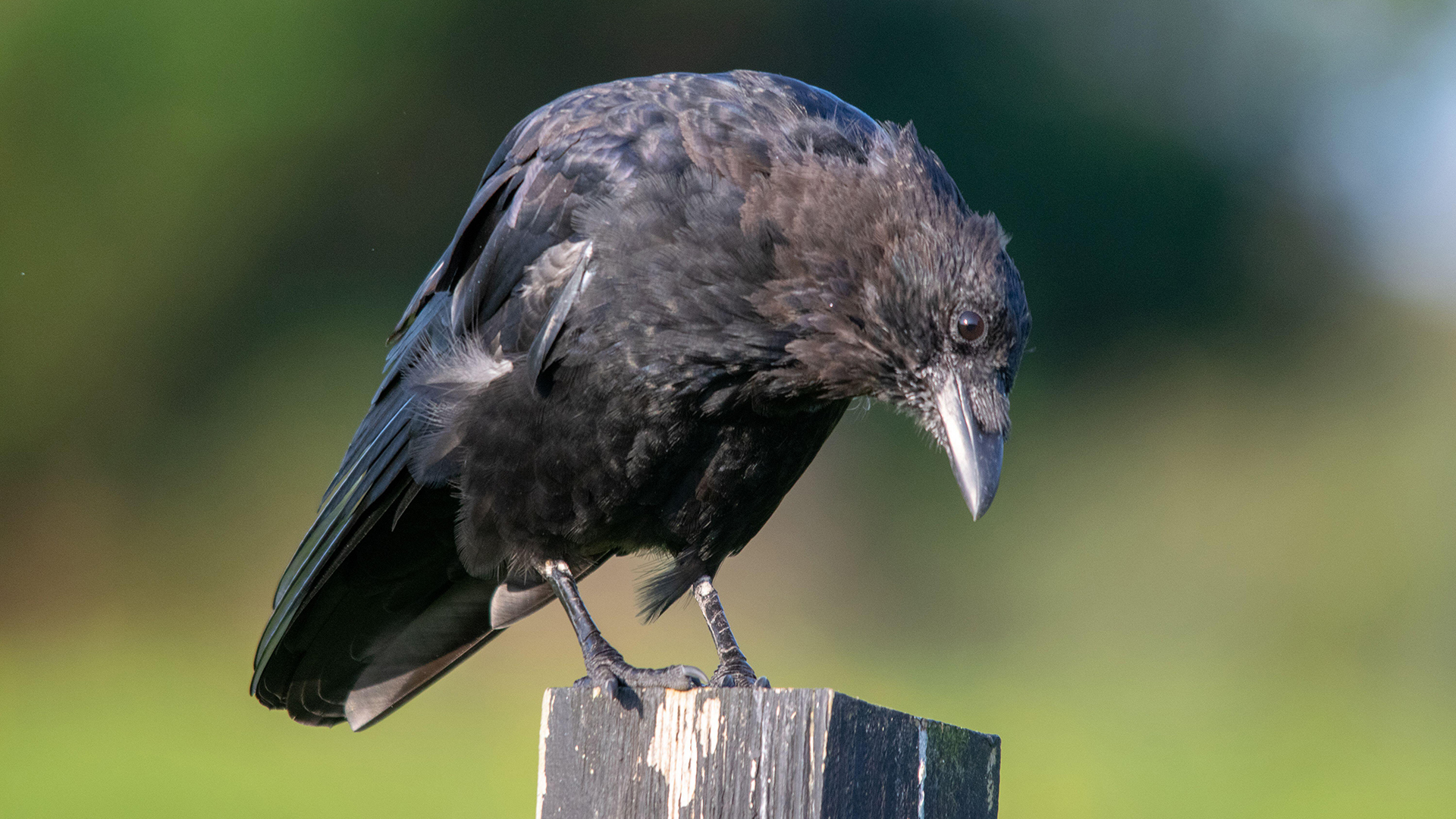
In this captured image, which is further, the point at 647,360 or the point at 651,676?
the point at 647,360

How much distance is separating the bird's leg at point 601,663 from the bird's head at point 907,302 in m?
0.63

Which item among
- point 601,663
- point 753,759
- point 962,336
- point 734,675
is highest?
point 962,336

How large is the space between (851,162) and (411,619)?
5.59 ft

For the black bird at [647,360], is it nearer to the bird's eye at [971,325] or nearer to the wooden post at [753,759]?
the bird's eye at [971,325]

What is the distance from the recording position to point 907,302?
2.51 metres

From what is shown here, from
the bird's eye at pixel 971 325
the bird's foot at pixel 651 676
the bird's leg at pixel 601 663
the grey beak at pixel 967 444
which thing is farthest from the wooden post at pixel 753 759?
the bird's eye at pixel 971 325

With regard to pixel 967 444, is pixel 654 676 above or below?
below

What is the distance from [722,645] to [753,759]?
4.10ft

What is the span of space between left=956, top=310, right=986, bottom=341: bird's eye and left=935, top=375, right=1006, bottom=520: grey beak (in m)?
0.09

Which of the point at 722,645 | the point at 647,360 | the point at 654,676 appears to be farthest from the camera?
the point at 722,645

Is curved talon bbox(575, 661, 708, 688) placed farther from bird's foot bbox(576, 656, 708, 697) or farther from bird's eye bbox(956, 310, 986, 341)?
bird's eye bbox(956, 310, 986, 341)

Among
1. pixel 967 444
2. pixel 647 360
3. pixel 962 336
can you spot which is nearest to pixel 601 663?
pixel 647 360

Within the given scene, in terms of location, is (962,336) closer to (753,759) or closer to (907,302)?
(907,302)

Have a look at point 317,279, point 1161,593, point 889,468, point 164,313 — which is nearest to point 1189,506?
point 1161,593
